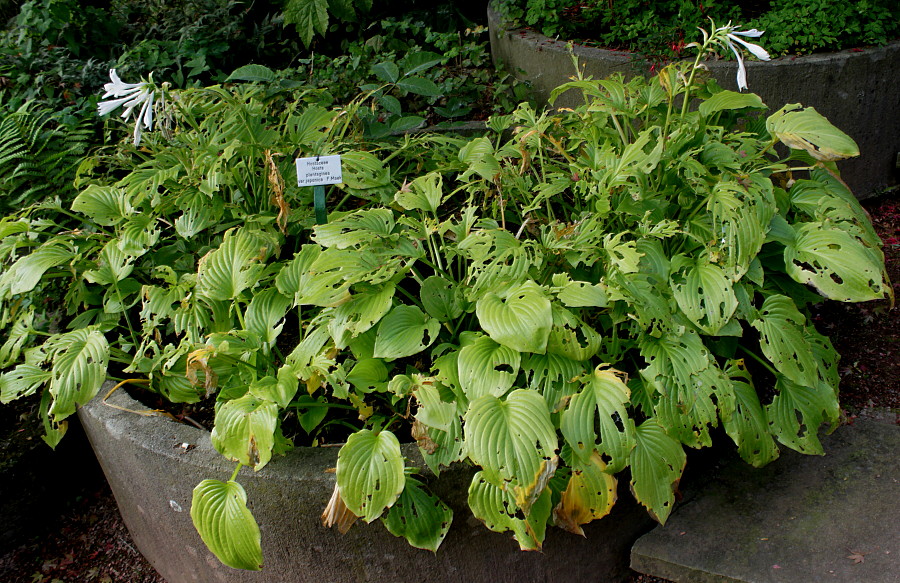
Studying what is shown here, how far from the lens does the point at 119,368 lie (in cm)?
240

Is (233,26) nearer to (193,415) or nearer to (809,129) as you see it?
(193,415)

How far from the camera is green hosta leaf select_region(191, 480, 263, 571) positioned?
1.76 m

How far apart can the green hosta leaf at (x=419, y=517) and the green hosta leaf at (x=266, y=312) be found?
2.05ft

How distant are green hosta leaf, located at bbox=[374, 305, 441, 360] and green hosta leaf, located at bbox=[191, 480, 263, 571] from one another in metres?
0.50

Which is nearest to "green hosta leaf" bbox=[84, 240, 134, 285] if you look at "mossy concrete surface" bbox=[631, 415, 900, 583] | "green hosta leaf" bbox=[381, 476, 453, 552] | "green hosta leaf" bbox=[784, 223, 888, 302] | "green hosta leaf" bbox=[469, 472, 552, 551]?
"green hosta leaf" bbox=[381, 476, 453, 552]

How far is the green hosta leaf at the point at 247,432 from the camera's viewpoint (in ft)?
5.75

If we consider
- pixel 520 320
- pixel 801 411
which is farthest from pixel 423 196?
pixel 801 411

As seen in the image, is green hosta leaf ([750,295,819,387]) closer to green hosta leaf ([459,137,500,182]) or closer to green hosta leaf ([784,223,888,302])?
green hosta leaf ([784,223,888,302])

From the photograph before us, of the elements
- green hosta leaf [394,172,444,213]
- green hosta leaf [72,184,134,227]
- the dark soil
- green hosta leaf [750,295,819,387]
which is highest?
green hosta leaf [72,184,134,227]

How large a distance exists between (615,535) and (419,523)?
59 cm

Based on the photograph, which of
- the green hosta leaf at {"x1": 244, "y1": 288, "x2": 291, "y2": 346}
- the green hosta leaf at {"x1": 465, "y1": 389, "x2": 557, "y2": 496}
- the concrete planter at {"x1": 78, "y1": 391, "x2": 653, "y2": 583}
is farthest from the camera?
the green hosta leaf at {"x1": 244, "y1": 288, "x2": 291, "y2": 346}

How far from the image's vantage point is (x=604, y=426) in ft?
5.85

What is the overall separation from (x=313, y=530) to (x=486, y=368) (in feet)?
2.01

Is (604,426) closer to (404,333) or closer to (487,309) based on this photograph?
(487,309)
